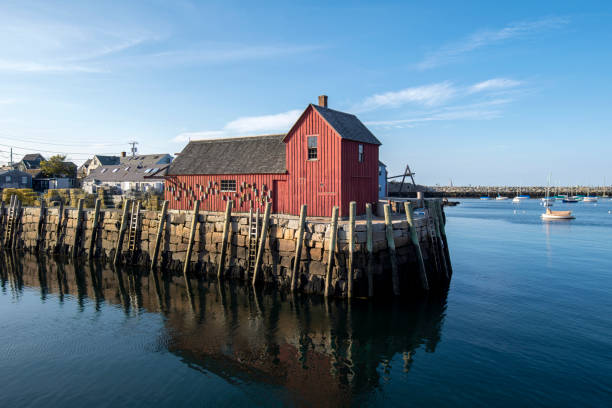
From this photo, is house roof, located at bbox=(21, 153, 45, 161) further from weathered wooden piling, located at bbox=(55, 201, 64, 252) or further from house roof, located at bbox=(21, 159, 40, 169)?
weathered wooden piling, located at bbox=(55, 201, 64, 252)

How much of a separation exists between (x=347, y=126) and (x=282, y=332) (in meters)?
14.4

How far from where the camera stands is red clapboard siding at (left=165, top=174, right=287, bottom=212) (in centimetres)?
2484

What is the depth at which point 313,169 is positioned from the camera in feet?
75.5

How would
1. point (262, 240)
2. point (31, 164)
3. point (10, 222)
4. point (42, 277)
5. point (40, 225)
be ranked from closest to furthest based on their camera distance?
point (262, 240) → point (42, 277) → point (40, 225) → point (10, 222) → point (31, 164)

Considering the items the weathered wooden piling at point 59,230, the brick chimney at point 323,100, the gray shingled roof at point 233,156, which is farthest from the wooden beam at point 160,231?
the brick chimney at point 323,100

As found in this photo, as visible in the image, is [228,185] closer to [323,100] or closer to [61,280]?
[323,100]

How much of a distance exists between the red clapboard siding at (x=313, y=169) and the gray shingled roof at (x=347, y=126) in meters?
0.42

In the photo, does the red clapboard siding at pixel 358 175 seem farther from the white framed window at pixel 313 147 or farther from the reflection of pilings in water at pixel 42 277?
the reflection of pilings in water at pixel 42 277

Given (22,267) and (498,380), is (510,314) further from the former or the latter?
(22,267)

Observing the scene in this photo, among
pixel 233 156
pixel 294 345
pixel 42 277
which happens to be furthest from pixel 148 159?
pixel 294 345

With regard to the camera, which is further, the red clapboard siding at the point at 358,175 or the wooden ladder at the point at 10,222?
the wooden ladder at the point at 10,222

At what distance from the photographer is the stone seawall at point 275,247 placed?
→ 16.7m

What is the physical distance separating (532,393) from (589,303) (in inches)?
396

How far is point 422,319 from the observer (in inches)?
583
